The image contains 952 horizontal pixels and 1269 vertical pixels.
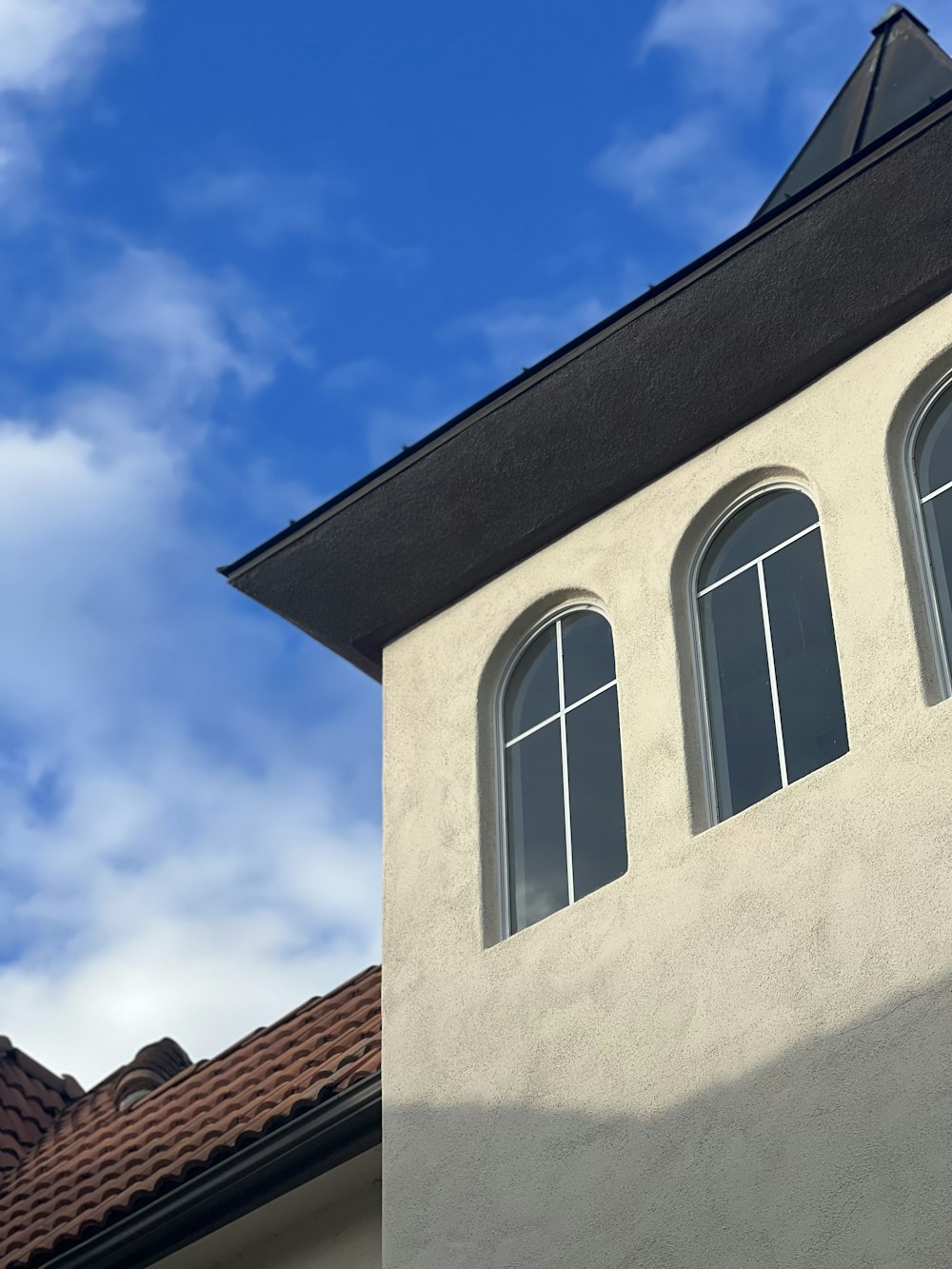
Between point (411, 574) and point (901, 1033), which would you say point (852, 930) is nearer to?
point (901, 1033)

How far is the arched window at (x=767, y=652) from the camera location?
8.44 metres

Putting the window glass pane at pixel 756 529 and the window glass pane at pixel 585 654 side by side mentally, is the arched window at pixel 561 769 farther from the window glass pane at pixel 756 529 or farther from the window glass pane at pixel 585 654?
the window glass pane at pixel 756 529

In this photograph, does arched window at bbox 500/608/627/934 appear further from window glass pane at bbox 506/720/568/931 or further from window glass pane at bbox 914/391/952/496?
window glass pane at bbox 914/391/952/496

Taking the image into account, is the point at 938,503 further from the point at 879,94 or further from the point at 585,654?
the point at 879,94

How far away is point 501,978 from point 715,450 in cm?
249

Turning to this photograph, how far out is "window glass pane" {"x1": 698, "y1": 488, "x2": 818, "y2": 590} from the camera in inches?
354

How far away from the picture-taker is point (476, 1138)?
842 cm

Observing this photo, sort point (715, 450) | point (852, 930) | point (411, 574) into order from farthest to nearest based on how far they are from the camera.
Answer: point (411, 574) → point (715, 450) → point (852, 930)

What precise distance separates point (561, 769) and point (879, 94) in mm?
3458

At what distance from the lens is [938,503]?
8.48 m

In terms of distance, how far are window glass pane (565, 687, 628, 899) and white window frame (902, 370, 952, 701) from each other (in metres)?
1.54

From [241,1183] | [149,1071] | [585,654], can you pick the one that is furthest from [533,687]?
[149,1071]

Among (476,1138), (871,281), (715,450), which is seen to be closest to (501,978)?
A: (476,1138)

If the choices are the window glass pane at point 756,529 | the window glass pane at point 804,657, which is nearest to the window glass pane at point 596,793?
the window glass pane at point 756,529
